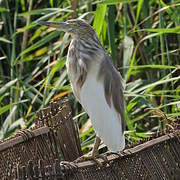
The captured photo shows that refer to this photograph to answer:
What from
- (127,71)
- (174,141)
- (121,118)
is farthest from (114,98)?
(127,71)

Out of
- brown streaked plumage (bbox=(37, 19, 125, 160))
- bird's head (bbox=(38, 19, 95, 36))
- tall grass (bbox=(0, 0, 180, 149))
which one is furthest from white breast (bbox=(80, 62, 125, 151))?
tall grass (bbox=(0, 0, 180, 149))

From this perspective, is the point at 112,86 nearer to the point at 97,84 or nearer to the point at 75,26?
the point at 97,84

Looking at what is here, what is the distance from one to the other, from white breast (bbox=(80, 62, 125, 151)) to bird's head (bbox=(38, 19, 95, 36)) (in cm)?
13

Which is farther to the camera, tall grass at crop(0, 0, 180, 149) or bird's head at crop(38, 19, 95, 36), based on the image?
tall grass at crop(0, 0, 180, 149)

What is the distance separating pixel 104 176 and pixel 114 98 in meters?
0.36

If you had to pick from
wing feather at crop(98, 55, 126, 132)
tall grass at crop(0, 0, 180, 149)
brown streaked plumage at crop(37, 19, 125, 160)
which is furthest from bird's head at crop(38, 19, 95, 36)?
tall grass at crop(0, 0, 180, 149)

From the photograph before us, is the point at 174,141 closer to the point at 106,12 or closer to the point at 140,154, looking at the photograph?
the point at 140,154

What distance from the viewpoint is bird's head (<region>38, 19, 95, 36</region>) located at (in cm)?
187

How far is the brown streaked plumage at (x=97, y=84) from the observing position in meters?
1.80

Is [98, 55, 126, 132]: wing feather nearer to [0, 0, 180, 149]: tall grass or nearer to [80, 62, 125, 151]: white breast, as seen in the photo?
[80, 62, 125, 151]: white breast

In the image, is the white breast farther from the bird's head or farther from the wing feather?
the bird's head

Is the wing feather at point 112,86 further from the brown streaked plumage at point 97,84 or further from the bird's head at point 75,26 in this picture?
the bird's head at point 75,26

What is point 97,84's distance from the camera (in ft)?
6.00

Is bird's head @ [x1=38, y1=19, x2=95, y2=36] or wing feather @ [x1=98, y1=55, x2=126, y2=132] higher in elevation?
bird's head @ [x1=38, y1=19, x2=95, y2=36]
